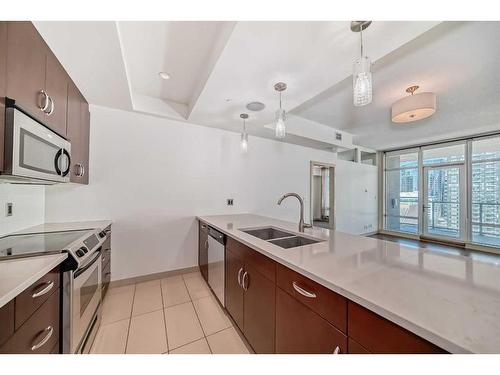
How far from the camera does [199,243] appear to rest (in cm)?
280

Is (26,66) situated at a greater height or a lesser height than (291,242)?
greater

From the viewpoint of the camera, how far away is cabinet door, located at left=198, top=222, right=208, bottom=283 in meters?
2.39

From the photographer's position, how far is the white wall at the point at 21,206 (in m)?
1.46

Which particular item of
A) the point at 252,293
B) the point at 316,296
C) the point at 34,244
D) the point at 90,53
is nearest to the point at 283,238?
the point at 252,293

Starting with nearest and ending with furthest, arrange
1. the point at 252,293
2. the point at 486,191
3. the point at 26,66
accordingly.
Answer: the point at 26,66, the point at 252,293, the point at 486,191

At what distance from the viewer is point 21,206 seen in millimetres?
1679

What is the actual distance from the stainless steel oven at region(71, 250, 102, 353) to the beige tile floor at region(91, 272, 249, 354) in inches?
6.9

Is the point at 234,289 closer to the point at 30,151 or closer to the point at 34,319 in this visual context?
the point at 34,319

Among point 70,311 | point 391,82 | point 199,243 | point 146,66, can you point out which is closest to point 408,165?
point 391,82

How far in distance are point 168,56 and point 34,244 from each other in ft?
6.12

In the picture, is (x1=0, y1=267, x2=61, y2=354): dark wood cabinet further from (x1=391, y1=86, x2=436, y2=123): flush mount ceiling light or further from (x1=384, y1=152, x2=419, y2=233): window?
(x1=384, y1=152, x2=419, y2=233): window

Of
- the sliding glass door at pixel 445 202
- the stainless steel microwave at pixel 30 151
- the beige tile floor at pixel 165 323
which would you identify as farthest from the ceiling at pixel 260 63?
the beige tile floor at pixel 165 323

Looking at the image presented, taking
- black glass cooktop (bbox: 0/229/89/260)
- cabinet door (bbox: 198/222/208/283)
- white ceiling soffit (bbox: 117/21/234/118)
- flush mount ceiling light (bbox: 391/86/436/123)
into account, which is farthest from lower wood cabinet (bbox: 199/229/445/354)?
flush mount ceiling light (bbox: 391/86/436/123)
